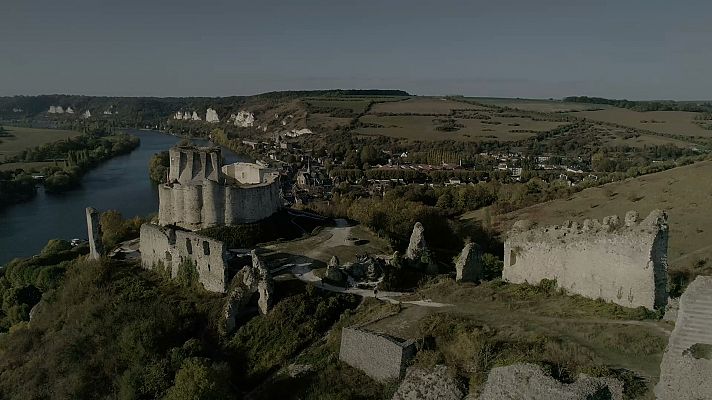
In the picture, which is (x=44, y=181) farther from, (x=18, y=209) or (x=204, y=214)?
(x=204, y=214)

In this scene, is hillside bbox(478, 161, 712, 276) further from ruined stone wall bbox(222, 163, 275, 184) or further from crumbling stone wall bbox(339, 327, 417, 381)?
crumbling stone wall bbox(339, 327, 417, 381)

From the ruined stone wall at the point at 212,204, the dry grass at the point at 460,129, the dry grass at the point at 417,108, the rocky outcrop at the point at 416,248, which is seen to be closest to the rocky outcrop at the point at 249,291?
the rocky outcrop at the point at 416,248

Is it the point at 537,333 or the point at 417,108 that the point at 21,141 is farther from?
the point at 537,333

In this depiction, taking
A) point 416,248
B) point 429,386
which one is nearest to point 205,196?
point 416,248

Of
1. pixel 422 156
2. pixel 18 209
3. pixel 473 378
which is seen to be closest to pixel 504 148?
pixel 422 156

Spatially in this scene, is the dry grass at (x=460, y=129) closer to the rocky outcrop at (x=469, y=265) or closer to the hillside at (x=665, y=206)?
the hillside at (x=665, y=206)

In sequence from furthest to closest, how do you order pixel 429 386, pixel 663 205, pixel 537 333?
1. pixel 663 205
2. pixel 537 333
3. pixel 429 386
